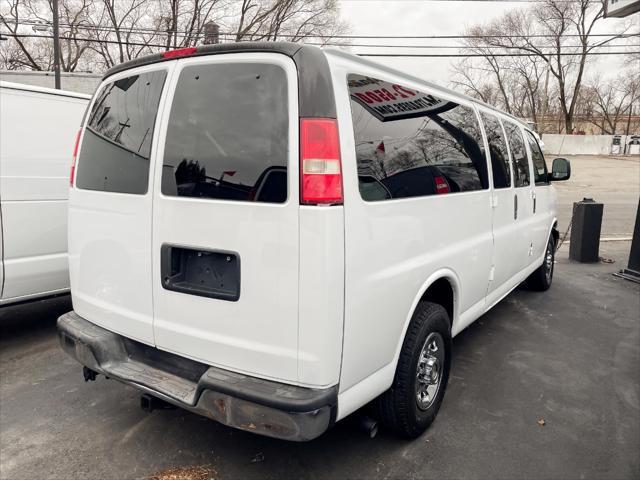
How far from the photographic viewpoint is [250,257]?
209 cm

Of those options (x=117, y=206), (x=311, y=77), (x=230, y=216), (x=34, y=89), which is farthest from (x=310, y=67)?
(x=34, y=89)

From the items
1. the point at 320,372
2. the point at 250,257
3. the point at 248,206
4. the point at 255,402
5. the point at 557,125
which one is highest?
the point at 557,125

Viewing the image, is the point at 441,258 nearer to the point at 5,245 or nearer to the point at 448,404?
the point at 448,404

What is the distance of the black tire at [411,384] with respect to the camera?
2.63 meters

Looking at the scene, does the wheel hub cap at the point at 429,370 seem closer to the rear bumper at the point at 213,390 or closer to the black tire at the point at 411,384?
the black tire at the point at 411,384

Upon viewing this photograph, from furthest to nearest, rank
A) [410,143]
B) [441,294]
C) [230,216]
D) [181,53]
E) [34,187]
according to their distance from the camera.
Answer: [34,187] < [441,294] < [410,143] < [181,53] < [230,216]

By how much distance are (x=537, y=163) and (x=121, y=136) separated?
4252 mm

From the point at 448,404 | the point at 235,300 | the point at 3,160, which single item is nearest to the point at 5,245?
the point at 3,160

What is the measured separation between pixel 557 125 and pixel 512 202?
58.3m

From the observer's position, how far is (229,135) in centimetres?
220

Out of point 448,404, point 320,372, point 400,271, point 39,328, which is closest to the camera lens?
point 320,372

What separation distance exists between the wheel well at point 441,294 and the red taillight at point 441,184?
21.8 inches

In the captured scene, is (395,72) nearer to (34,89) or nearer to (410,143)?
(410,143)

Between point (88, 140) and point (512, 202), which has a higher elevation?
point (88, 140)
